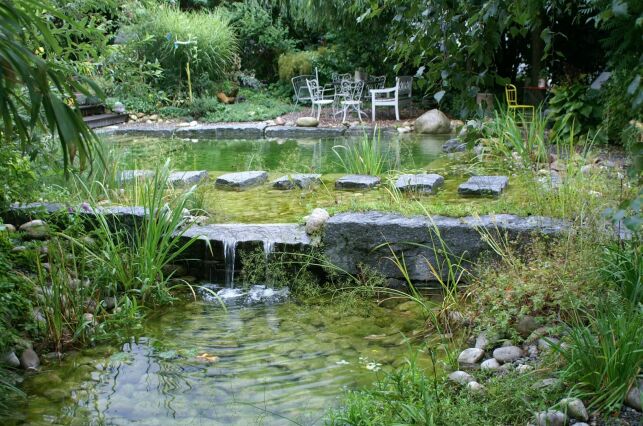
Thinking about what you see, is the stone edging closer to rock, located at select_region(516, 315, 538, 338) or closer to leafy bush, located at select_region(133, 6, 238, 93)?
leafy bush, located at select_region(133, 6, 238, 93)

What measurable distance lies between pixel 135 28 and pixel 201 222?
10.0 m

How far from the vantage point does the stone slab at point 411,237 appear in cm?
413

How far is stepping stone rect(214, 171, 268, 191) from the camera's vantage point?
6.58 metres

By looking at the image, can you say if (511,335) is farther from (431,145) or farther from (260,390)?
(431,145)

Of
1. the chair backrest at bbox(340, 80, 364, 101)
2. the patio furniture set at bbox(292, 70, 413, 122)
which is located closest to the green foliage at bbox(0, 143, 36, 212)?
the patio furniture set at bbox(292, 70, 413, 122)

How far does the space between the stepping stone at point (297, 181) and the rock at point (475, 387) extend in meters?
3.81

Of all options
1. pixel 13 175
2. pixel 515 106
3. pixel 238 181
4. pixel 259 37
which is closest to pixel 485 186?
pixel 238 181

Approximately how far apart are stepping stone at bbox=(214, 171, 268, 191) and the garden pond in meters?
0.09

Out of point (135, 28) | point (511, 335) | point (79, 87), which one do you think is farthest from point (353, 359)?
point (135, 28)

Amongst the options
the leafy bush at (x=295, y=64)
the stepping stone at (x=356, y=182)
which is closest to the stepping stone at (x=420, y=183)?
the stepping stone at (x=356, y=182)

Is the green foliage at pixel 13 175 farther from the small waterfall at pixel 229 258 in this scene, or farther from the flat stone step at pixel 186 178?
the flat stone step at pixel 186 178

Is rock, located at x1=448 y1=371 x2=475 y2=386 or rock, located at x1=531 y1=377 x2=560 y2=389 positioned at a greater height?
rock, located at x1=531 y1=377 x2=560 y2=389

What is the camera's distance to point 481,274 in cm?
386

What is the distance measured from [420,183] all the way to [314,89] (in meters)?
9.06
